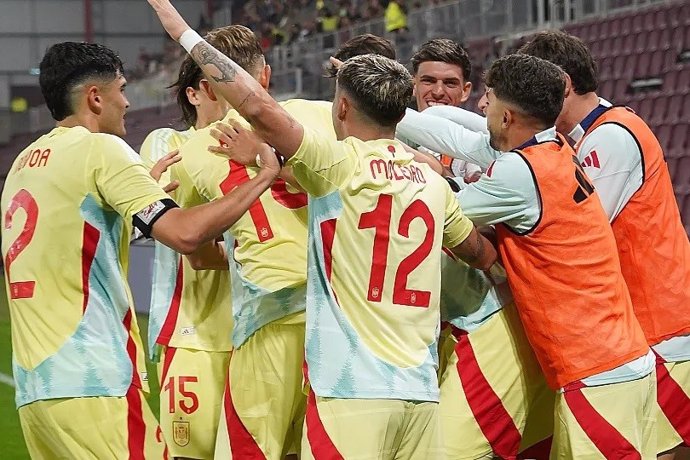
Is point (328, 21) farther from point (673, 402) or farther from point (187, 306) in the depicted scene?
point (673, 402)

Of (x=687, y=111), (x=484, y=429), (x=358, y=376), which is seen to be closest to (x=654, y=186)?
(x=484, y=429)

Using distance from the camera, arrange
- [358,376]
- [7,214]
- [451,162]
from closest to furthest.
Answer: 1. [358,376]
2. [7,214]
3. [451,162]

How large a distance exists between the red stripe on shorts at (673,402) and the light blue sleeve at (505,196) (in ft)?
3.29

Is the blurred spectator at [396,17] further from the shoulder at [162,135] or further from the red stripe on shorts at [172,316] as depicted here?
the red stripe on shorts at [172,316]

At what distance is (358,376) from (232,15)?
27.7 m

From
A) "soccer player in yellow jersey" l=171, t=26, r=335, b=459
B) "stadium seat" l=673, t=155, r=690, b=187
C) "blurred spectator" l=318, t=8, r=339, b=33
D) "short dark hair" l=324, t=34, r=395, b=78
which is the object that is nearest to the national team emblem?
"soccer player in yellow jersey" l=171, t=26, r=335, b=459

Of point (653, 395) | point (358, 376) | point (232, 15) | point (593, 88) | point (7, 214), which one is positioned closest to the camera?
point (358, 376)

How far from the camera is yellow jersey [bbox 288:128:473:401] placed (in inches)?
149

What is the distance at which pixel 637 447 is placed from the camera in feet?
14.2

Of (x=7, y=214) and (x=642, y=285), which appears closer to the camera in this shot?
(x=7, y=214)

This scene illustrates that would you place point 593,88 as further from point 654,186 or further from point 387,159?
point 387,159

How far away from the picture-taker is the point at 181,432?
16.0 ft

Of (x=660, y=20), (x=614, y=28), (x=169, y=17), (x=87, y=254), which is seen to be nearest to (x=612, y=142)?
(x=169, y=17)

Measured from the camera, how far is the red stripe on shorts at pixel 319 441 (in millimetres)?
3779
